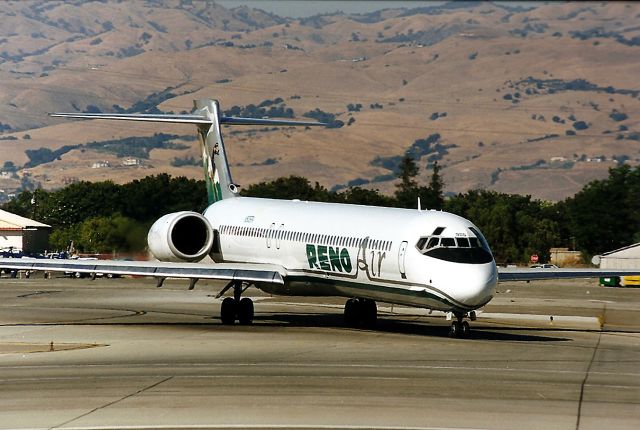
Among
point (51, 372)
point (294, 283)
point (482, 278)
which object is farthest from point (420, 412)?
point (294, 283)

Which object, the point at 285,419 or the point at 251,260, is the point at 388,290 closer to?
the point at 251,260

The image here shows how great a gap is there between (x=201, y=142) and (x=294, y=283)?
36.3 ft

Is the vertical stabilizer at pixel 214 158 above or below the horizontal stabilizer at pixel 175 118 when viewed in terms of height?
below

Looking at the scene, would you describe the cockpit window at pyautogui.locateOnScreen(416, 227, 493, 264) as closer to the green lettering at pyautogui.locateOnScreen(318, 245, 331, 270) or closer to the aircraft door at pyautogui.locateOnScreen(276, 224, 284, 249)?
the green lettering at pyautogui.locateOnScreen(318, 245, 331, 270)

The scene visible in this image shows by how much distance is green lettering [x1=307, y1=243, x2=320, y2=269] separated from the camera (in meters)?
38.2

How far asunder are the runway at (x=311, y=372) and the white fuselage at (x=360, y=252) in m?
1.37

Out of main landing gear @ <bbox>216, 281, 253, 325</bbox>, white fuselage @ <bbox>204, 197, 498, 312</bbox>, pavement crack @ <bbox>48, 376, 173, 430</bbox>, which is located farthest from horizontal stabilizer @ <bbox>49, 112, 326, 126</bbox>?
pavement crack @ <bbox>48, 376, 173, 430</bbox>

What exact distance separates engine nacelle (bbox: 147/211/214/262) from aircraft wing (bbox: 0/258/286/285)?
392 cm

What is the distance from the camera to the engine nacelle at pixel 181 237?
42250mm

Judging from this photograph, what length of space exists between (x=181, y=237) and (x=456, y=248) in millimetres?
12860

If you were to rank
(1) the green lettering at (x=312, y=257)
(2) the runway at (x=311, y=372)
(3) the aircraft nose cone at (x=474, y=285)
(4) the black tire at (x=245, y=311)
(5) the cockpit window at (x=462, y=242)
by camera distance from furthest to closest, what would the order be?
(4) the black tire at (x=245, y=311), (1) the green lettering at (x=312, y=257), (5) the cockpit window at (x=462, y=242), (3) the aircraft nose cone at (x=474, y=285), (2) the runway at (x=311, y=372)

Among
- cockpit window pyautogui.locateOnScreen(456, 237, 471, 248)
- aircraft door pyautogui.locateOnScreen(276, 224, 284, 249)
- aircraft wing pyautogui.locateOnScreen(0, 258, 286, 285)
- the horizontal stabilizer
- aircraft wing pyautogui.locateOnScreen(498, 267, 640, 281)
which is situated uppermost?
the horizontal stabilizer

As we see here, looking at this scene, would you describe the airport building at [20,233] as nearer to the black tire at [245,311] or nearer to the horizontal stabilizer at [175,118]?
the horizontal stabilizer at [175,118]

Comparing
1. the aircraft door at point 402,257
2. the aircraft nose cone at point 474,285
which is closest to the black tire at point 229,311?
the aircraft door at point 402,257
